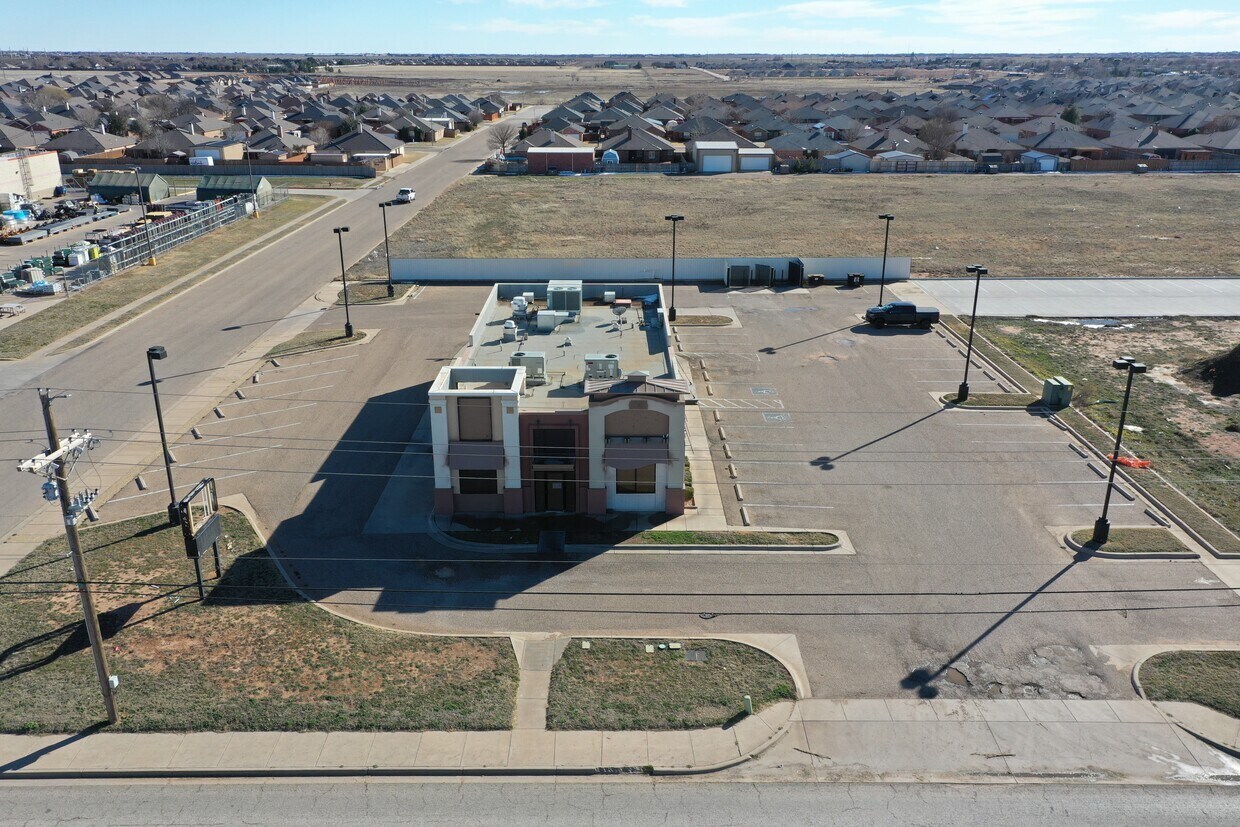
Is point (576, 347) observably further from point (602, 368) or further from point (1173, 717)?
point (1173, 717)

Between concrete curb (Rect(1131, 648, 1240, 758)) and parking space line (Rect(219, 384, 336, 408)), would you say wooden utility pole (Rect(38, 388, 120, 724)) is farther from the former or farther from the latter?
concrete curb (Rect(1131, 648, 1240, 758))

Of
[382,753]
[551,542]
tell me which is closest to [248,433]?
[551,542]

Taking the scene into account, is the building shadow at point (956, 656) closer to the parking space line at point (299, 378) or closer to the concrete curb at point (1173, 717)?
the concrete curb at point (1173, 717)

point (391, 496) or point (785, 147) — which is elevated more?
point (785, 147)

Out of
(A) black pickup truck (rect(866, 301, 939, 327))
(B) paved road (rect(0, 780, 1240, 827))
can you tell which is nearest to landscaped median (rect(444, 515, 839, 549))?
(B) paved road (rect(0, 780, 1240, 827))

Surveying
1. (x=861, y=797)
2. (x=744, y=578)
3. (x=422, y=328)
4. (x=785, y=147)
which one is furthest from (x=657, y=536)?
(x=785, y=147)

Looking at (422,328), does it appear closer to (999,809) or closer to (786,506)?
(786,506)

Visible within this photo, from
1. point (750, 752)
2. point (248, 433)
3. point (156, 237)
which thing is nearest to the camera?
point (750, 752)
